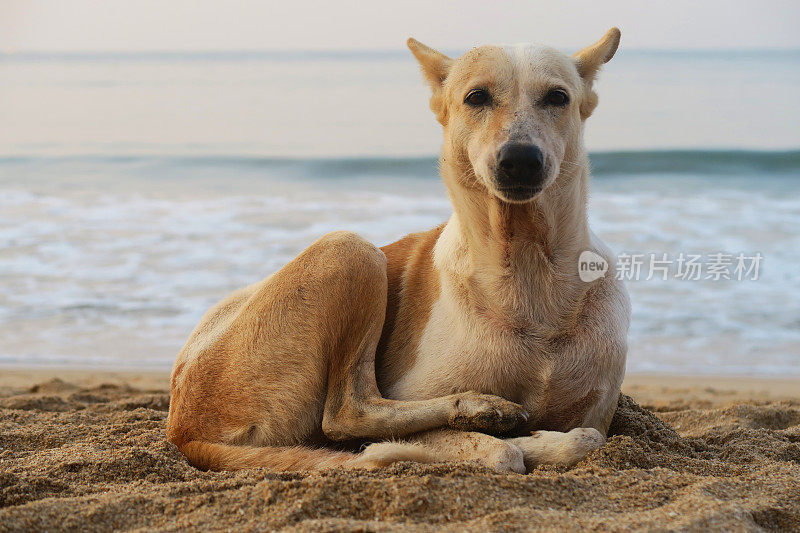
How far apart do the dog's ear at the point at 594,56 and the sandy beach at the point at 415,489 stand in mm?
1616

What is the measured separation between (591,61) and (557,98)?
17.1 inches

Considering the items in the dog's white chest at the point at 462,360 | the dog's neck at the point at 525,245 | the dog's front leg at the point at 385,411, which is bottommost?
the dog's front leg at the point at 385,411

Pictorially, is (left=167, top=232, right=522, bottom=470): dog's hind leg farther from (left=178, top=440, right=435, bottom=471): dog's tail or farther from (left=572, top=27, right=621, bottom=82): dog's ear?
(left=572, top=27, right=621, bottom=82): dog's ear

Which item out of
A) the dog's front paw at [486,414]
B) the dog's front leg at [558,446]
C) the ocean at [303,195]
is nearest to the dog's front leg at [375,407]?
the dog's front paw at [486,414]

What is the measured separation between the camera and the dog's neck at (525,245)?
359 centimetres

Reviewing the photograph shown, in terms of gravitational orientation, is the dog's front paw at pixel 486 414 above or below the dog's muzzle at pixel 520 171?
below

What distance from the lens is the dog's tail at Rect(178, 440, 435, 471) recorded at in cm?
330

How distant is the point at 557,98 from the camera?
3.51 m

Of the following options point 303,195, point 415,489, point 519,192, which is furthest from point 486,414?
point 303,195

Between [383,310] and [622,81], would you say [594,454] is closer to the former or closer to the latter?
[383,310]

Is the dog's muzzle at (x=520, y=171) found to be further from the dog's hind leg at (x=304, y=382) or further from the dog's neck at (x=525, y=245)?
the dog's hind leg at (x=304, y=382)

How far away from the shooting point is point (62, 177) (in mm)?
15469

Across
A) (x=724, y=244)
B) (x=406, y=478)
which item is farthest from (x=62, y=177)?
(x=406, y=478)

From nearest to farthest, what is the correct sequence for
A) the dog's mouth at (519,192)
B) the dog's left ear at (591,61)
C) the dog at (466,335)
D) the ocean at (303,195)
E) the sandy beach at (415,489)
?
the sandy beach at (415,489) → the dog's mouth at (519,192) → the dog at (466,335) → the dog's left ear at (591,61) → the ocean at (303,195)
